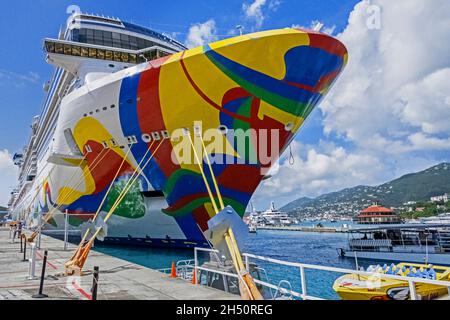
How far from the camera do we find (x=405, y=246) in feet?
76.1

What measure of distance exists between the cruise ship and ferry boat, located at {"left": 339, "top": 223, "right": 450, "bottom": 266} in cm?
1299

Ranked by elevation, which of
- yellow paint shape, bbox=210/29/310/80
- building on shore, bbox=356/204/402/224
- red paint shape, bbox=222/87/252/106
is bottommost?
building on shore, bbox=356/204/402/224

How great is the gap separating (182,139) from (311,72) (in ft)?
16.4

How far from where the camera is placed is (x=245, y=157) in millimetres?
12180

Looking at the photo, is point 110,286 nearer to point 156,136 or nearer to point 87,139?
point 156,136

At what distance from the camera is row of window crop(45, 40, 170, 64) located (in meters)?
18.8

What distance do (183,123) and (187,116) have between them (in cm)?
31

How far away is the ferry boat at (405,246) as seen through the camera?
2130cm

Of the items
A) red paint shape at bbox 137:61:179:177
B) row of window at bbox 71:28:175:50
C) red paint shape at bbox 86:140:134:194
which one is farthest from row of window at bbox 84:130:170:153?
row of window at bbox 71:28:175:50

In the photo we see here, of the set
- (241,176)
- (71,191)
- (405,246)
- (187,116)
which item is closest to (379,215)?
(405,246)

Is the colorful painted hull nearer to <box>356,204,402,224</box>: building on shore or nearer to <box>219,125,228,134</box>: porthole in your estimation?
<box>219,125,228,134</box>: porthole
